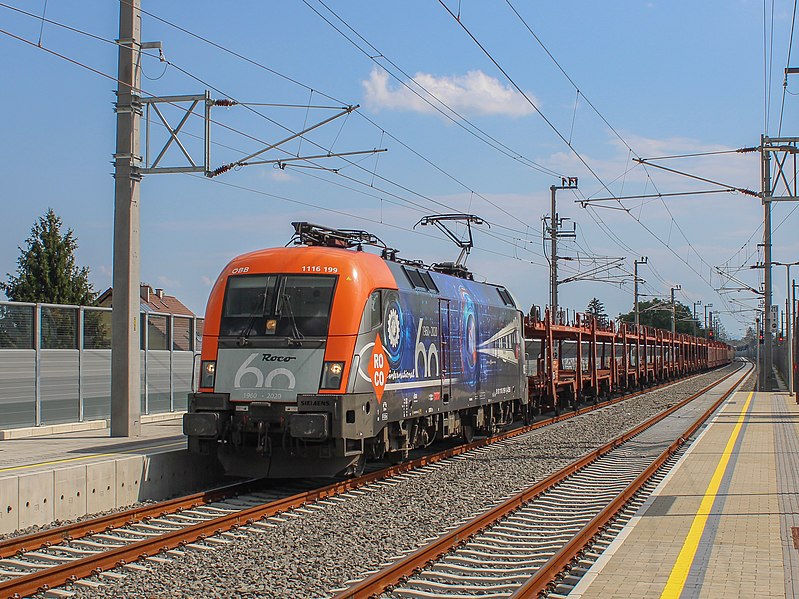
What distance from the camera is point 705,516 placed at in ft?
33.7

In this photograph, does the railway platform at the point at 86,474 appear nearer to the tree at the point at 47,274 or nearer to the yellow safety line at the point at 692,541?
the yellow safety line at the point at 692,541

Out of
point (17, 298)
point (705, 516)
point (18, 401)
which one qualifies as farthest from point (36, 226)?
point (705, 516)

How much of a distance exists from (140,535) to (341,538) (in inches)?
85.2

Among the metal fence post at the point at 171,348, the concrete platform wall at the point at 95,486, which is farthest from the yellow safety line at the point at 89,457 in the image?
the metal fence post at the point at 171,348

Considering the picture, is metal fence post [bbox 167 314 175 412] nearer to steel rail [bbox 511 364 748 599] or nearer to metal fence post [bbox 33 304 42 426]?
metal fence post [bbox 33 304 42 426]

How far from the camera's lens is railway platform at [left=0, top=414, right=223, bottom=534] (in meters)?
10.4

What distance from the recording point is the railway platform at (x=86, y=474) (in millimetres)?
10406

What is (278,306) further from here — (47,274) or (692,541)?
(47,274)

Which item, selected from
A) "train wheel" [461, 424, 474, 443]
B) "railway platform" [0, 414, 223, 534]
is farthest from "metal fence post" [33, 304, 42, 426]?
"train wheel" [461, 424, 474, 443]

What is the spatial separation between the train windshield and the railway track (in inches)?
86.9

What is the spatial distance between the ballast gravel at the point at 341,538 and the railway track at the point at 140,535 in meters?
0.21

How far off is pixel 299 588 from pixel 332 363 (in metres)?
5.03

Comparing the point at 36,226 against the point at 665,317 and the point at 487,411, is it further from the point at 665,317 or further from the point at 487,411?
the point at 665,317

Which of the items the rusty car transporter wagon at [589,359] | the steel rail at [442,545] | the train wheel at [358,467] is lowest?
the steel rail at [442,545]
